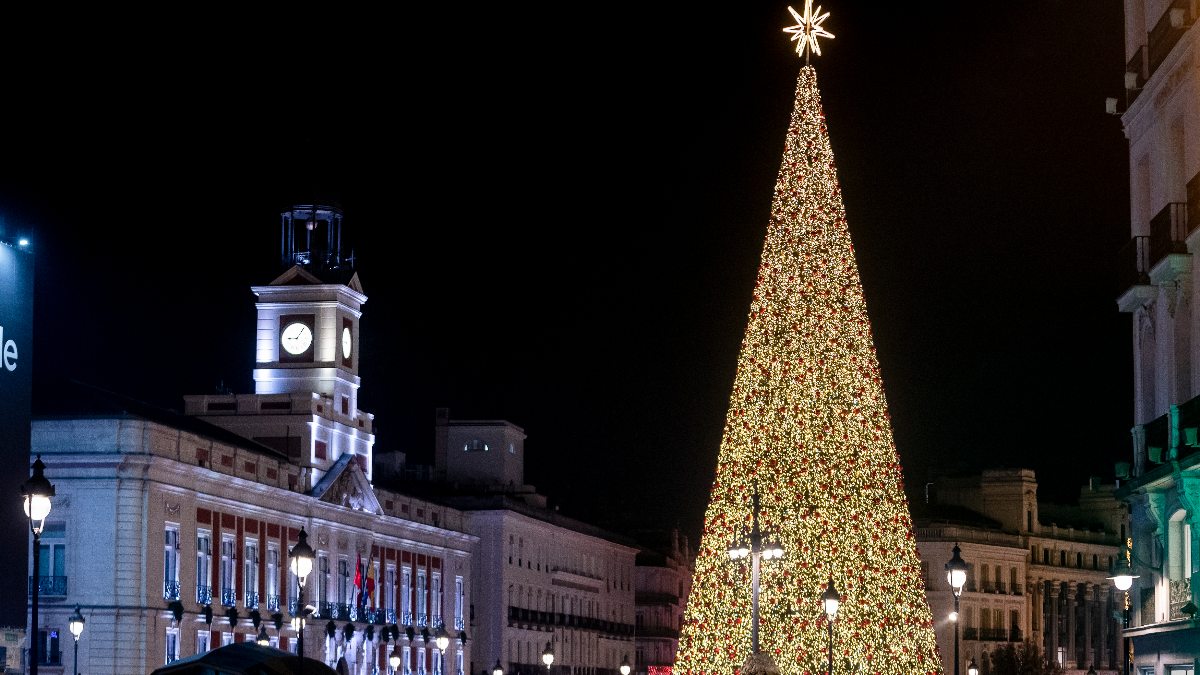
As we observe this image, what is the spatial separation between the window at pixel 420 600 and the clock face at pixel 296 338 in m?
14.3

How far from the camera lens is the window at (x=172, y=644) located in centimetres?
6500

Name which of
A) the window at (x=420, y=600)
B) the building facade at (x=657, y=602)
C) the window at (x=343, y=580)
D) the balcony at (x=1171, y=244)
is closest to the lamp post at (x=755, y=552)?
the balcony at (x=1171, y=244)

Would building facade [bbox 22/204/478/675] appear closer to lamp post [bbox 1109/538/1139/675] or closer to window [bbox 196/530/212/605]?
window [bbox 196/530/212/605]

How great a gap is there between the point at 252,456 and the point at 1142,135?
4367 cm

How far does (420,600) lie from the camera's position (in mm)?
95562

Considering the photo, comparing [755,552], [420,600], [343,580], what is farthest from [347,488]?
[755,552]

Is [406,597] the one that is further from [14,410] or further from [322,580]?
[14,410]

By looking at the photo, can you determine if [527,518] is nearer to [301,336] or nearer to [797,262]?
[301,336]

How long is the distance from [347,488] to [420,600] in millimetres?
12052

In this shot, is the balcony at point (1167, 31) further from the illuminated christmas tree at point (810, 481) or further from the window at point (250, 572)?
the window at point (250, 572)

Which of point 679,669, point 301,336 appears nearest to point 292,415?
point 301,336

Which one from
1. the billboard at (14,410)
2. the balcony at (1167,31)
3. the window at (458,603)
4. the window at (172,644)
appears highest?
the balcony at (1167,31)

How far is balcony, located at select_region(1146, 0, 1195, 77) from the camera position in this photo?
31.4m

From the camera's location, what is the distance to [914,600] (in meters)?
54.4
